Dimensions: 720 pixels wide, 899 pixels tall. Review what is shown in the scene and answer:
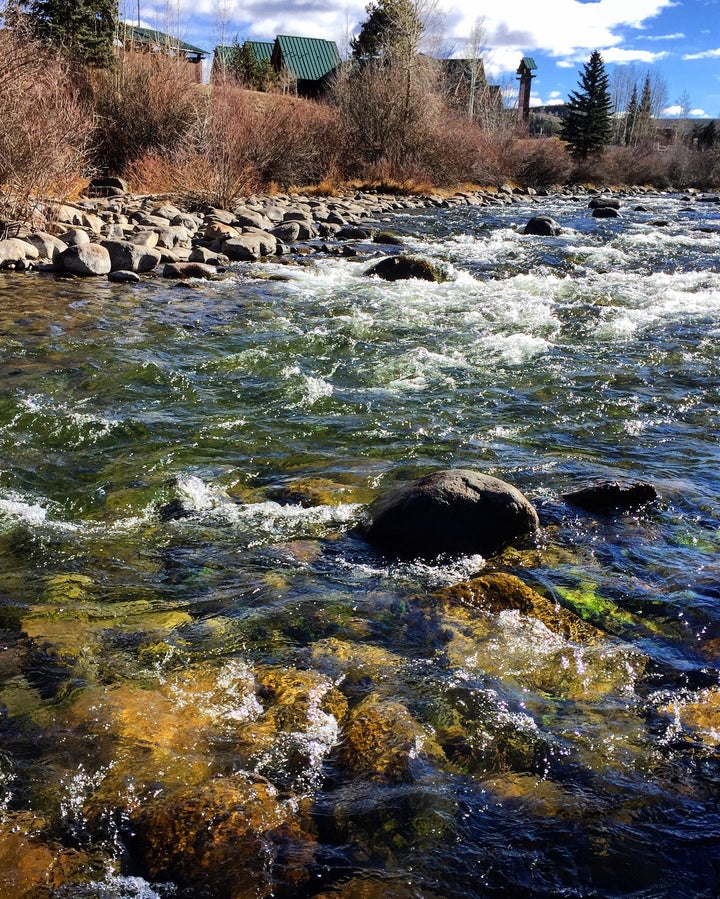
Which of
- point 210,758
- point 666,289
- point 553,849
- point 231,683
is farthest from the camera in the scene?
point 666,289

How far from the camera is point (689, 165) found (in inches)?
1831

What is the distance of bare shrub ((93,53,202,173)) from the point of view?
21.0 metres

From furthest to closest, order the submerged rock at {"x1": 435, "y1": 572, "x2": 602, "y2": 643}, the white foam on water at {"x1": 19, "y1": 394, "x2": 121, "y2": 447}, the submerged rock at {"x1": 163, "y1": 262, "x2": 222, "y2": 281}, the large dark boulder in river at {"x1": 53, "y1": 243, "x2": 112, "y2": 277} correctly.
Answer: the submerged rock at {"x1": 163, "y1": 262, "x2": 222, "y2": 281}, the large dark boulder in river at {"x1": 53, "y1": 243, "x2": 112, "y2": 277}, the white foam on water at {"x1": 19, "y1": 394, "x2": 121, "y2": 447}, the submerged rock at {"x1": 435, "y1": 572, "x2": 602, "y2": 643}

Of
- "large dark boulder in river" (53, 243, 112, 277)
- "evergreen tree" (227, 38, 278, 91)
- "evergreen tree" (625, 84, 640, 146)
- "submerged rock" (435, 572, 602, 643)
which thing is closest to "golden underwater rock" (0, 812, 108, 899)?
"submerged rock" (435, 572, 602, 643)

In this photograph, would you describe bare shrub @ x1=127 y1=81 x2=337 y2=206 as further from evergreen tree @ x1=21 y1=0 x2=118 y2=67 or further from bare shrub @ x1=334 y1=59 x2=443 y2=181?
evergreen tree @ x1=21 y1=0 x2=118 y2=67

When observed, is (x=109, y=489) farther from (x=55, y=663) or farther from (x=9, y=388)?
(x=9, y=388)

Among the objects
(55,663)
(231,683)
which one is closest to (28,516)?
(55,663)

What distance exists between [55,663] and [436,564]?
1850 millimetres

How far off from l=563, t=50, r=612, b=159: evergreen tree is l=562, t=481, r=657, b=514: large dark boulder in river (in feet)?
149

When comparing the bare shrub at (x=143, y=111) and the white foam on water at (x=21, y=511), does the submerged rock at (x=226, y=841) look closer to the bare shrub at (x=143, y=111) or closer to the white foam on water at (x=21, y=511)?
the white foam on water at (x=21, y=511)

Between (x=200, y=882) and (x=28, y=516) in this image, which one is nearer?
(x=200, y=882)

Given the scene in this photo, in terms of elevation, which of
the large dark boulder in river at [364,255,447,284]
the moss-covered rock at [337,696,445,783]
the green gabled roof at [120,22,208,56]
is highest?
the green gabled roof at [120,22,208,56]

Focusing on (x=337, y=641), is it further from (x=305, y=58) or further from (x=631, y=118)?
(x=631, y=118)

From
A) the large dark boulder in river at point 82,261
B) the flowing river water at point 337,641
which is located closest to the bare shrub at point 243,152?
the large dark boulder in river at point 82,261
